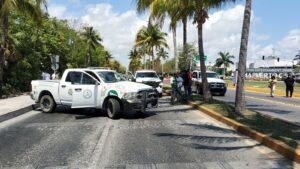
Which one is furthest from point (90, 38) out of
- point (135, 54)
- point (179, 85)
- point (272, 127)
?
point (272, 127)

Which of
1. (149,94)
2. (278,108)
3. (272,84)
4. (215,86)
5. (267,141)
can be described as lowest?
(278,108)

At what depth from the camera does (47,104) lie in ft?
58.9

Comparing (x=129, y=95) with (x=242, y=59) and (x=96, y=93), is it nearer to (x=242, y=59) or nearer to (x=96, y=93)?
(x=96, y=93)

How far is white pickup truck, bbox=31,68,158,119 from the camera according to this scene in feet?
50.9

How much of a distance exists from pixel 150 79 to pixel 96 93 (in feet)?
Result: 41.0

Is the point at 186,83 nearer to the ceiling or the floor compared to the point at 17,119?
nearer to the ceiling

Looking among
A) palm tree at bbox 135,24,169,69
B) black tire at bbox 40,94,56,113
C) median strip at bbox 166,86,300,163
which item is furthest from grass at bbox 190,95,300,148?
palm tree at bbox 135,24,169,69

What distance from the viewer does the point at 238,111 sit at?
50.1ft

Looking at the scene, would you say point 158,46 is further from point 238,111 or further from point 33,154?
point 33,154

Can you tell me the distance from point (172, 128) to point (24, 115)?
7187 mm

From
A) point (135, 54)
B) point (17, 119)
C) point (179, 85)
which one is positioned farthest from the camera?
point (135, 54)

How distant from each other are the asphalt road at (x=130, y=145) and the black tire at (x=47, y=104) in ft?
8.62

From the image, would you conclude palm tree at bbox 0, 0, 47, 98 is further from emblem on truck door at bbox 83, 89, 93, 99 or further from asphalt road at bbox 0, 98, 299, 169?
asphalt road at bbox 0, 98, 299, 169

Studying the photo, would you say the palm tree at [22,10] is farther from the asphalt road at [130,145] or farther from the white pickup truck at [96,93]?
the asphalt road at [130,145]
